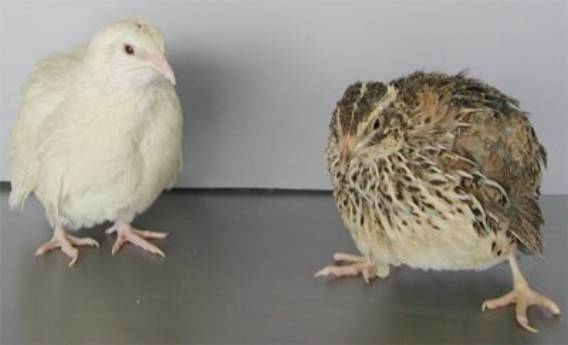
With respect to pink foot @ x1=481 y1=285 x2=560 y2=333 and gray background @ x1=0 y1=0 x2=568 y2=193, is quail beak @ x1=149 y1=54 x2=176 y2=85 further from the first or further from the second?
pink foot @ x1=481 y1=285 x2=560 y2=333

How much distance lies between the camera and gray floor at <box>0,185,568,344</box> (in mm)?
1220

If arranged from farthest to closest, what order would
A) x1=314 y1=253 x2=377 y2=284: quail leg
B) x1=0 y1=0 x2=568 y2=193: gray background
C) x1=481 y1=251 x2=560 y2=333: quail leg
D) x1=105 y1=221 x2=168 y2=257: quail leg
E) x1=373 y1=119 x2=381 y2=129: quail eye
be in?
1. x1=0 y1=0 x2=568 y2=193: gray background
2. x1=105 y1=221 x2=168 y2=257: quail leg
3. x1=314 y1=253 x2=377 y2=284: quail leg
4. x1=481 y1=251 x2=560 y2=333: quail leg
5. x1=373 y1=119 x2=381 y2=129: quail eye

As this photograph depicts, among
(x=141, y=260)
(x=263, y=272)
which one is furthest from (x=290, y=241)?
(x=141, y=260)

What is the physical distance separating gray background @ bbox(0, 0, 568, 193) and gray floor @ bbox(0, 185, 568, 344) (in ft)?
0.81

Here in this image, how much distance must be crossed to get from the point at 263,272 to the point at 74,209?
13.6 inches

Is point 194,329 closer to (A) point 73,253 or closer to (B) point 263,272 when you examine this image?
(B) point 263,272

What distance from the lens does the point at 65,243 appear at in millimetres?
1485

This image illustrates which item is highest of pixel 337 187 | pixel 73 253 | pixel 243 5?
pixel 243 5

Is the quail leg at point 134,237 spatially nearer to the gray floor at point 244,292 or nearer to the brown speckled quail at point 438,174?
the gray floor at point 244,292

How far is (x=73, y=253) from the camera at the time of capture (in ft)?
4.81

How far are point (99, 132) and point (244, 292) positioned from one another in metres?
0.35

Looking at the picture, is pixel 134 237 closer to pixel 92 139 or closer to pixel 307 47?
pixel 92 139

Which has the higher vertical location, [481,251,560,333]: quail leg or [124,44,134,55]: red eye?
[124,44,134,55]: red eye

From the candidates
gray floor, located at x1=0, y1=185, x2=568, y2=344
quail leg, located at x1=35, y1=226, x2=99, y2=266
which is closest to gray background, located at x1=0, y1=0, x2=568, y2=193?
gray floor, located at x1=0, y1=185, x2=568, y2=344
